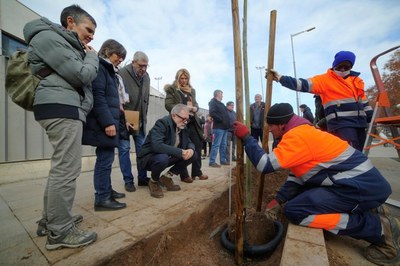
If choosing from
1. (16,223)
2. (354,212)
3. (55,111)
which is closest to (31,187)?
(16,223)

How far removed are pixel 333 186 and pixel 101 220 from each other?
7.37ft

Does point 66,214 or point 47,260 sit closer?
point 47,260

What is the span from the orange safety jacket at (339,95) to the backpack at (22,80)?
8.94ft

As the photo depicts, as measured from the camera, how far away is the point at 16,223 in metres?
2.06

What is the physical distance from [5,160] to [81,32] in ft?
12.0

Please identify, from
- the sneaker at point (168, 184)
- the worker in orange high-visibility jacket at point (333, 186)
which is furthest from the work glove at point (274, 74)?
Answer: the sneaker at point (168, 184)

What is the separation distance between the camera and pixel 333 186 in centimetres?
189

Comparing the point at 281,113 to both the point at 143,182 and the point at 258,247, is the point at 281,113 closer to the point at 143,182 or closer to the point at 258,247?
the point at 258,247

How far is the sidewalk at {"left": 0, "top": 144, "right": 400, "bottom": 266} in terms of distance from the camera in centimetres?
150

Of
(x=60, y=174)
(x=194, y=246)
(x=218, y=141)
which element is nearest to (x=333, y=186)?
(x=194, y=246)

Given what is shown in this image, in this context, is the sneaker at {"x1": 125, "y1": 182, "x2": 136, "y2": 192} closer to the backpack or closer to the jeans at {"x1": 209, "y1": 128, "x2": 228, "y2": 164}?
the backpack

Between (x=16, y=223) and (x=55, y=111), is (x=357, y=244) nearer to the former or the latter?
(x=55, y=111)

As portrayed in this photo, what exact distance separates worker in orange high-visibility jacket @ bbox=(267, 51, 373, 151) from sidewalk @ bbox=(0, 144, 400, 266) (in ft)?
4.45

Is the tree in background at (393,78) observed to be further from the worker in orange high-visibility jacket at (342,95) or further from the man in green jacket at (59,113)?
the man in green jacket at (59,113)
